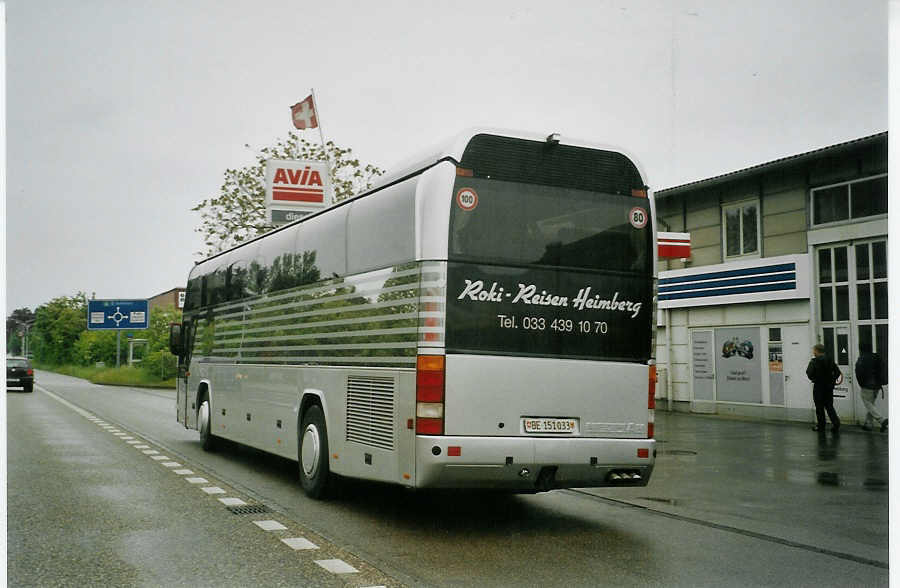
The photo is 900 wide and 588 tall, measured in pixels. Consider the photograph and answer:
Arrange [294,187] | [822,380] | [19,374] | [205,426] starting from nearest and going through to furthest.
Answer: [205,426], [822,380], [294,187], [19,374]

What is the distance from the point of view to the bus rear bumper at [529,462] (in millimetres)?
8172

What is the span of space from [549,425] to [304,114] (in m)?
23.3

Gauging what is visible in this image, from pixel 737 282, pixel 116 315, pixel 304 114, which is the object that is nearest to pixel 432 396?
pixel 737 282

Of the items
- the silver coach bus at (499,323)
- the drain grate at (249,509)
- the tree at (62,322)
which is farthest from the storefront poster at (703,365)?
the tree at (62,322)

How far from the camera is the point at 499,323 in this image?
27.8 feet

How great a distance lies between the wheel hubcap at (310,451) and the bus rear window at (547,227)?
10.6ft

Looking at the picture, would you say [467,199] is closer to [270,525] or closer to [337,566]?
[337,566]

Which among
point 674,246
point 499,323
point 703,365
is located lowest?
point 703,365

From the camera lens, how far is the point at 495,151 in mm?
8656

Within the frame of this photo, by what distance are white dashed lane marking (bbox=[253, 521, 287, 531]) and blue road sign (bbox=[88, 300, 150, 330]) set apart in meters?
55.2

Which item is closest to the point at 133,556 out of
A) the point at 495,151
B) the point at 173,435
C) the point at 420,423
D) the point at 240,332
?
the point at 420,423

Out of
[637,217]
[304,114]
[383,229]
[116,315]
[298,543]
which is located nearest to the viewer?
[298,543]

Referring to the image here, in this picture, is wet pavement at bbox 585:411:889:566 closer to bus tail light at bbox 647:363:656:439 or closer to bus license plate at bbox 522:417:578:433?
bus tail light at bbox 647:363:656:439

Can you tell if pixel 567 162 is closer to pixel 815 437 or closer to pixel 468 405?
pixel 468 405
